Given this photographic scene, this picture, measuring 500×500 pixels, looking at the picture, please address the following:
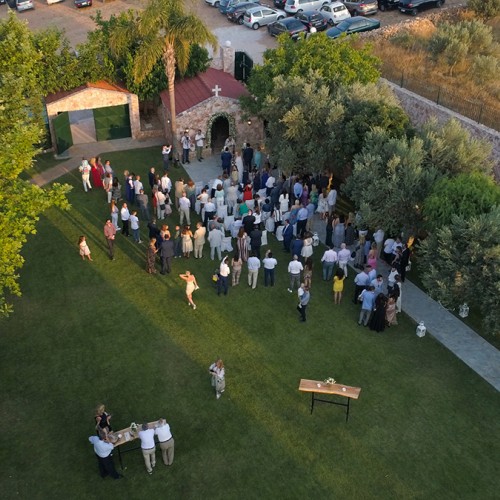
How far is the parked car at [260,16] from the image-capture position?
39.8 meters

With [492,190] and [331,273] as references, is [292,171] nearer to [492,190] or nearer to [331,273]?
[331,273]

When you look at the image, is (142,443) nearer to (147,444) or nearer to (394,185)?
(147,444)

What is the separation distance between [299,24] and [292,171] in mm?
18223

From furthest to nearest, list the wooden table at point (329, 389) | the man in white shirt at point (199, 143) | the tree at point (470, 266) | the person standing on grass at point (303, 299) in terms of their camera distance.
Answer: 1. the man in white shirt at point (199, 143)
2. the person standing on grass at point (303, 299)
3. the tree at point (470, 266)
4. the wooden table at point (329, 389)

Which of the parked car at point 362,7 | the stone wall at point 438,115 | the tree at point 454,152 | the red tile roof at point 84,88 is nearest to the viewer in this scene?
the tree at point 454,152

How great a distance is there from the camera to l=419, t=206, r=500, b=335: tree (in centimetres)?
1466

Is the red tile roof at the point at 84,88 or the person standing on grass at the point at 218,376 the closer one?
the person standing on grass at the point at 218,376

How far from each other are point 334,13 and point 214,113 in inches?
673

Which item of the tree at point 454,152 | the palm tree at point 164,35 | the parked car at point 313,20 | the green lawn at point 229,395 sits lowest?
the green lawn at point 229,395

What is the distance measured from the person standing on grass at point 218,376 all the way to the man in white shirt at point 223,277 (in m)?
3.66

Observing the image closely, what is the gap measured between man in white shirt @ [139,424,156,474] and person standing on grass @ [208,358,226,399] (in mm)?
2319

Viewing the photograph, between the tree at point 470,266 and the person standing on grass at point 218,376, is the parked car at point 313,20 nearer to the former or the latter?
the tree at point 470,266

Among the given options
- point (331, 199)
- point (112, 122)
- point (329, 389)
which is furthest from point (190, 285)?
point (112, 122)

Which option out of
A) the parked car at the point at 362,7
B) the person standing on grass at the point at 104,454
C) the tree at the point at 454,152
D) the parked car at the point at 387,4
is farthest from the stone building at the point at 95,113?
the parked car at the point at 387,4
